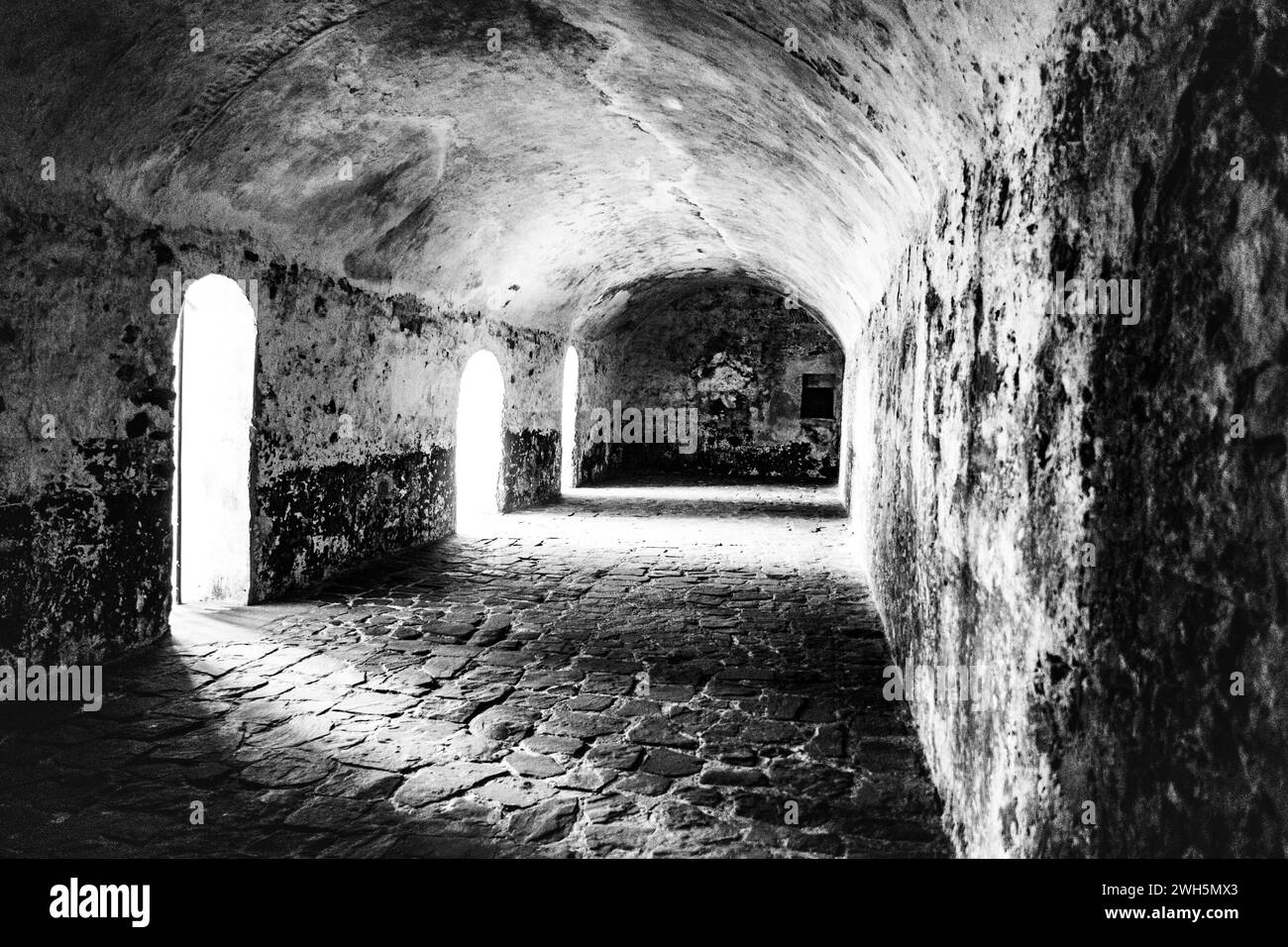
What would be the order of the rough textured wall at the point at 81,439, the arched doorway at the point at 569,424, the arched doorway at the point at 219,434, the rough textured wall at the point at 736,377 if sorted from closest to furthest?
the rough textured wall at the point at 81,439, the arched doorway at the point at 219,434, the arched doorway at the point at 569,424, the rough textured wall at the point at 736,377

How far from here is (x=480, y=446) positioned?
12.1 meters

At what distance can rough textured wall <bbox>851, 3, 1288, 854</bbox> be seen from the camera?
1426mm

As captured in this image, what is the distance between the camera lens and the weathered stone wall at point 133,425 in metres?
4.48

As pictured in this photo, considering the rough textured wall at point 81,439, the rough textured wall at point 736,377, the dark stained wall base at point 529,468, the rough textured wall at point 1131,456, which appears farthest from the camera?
the rough textured wall at point 736,377

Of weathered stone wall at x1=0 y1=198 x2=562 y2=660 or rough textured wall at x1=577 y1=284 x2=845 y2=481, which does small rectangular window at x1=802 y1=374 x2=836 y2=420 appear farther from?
weathered stone wall at x1=0 y1=198 x2=562 y2=660

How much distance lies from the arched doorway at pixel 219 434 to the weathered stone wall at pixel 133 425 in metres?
0.10

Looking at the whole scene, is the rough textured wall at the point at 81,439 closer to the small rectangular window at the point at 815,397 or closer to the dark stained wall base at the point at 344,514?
the dark stained wall base at the point at 344,514

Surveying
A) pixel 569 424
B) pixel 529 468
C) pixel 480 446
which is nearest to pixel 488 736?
pixel 480 446

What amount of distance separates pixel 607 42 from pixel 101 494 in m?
4.18

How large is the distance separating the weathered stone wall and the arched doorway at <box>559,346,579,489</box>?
6.99 meters

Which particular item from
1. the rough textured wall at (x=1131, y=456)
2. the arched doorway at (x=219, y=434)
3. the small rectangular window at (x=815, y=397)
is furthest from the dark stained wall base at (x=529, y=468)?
the rough textured wall at (x=1131, y=456)

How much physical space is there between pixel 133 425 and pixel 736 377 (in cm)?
1512

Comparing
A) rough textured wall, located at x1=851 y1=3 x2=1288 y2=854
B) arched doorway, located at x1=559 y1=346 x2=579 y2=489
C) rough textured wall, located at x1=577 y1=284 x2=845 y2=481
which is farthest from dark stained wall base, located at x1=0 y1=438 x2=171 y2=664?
rough textured wall, located at x1=577 y1=284 x2=845 y2=481

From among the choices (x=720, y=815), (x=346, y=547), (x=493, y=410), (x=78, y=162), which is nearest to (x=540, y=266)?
(x=493, y=410)
